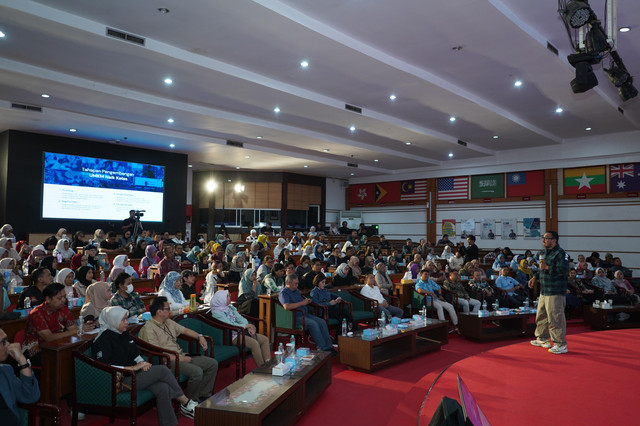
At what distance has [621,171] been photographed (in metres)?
14.1

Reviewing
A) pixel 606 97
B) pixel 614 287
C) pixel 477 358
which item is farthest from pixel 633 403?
pixel 606 97

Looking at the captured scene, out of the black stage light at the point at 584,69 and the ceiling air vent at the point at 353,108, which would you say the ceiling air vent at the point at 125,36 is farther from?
the black stage light at the point at 584,69

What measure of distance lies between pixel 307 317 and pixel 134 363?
2724mm

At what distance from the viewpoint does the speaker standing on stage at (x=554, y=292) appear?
5.30 m

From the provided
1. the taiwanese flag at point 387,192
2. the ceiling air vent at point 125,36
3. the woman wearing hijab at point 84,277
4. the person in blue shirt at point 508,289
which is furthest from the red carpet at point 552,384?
the taiwanese flag at point 387,192

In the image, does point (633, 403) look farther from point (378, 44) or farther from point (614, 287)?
point (614, 287)

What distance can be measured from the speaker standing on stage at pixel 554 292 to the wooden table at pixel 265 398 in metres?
2.85

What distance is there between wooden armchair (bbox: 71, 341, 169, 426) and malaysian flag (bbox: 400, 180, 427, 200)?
17220 millimetres

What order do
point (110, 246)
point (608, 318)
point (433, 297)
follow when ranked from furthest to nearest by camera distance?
point (110, 246) < point (608, 318) < point (433, 297)

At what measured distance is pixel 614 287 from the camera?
9945 mm

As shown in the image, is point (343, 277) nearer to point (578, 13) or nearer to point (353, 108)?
point (353, 108)

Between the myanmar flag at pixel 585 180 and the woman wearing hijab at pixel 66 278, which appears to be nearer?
the woman wearing hijab at pixel 66 278

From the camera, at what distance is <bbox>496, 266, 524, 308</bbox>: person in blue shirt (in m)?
8.73

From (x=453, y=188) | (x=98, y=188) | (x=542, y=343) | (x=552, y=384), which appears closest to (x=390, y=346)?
(x=542, y=343)
